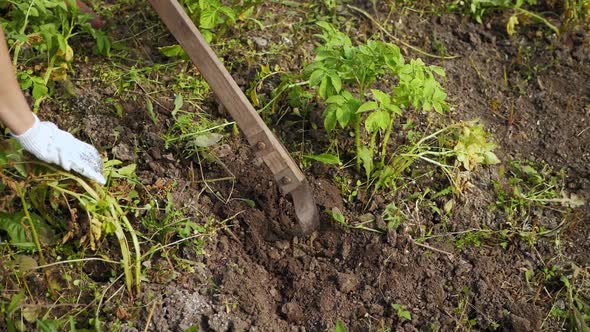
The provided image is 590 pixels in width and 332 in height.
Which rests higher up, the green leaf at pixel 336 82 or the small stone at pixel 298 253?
the green leaf at pixel 336 82

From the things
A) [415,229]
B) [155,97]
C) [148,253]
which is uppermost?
[155,97]

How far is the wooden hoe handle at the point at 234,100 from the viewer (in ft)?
8.30

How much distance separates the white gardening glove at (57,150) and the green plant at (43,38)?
0.95 feet

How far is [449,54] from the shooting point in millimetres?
3434

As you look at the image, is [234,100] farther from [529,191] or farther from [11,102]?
[529,191]

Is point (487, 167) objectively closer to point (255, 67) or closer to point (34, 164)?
point (255, 67)

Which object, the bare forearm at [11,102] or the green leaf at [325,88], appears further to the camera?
the green leaf at [325,88]

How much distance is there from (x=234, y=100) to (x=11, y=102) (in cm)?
77

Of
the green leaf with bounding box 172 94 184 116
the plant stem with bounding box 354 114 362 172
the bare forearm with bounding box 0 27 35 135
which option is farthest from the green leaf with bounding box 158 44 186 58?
the plant stem with bounding box 354 114 362 172

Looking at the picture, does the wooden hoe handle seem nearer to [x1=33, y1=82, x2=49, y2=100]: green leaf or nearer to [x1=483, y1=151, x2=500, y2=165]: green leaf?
[x1=33, y1=82, x2=49, y2=100]: green leaf

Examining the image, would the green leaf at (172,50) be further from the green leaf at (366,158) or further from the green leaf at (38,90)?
the green leaf at (366,158)

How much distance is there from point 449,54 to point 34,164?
6.35 ft

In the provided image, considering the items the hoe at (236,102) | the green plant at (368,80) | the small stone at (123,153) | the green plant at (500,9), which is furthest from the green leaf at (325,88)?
the green plant at (500,9)

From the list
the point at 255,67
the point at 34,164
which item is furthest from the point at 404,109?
the point at 34,164
